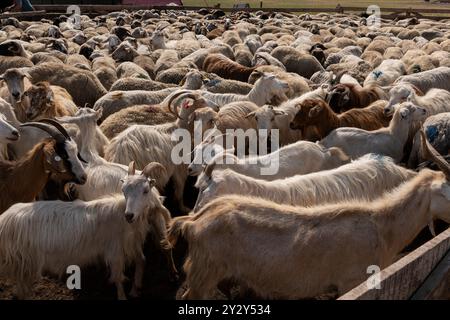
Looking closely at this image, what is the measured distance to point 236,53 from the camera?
13.0 m

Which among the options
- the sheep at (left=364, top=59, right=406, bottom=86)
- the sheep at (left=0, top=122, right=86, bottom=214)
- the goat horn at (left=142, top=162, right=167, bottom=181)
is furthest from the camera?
the sheep at (left=364, top=59, right=406, bottom=86)

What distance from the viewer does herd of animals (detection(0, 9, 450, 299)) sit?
11.5 ft

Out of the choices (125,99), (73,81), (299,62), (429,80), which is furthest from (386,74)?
(73,81)

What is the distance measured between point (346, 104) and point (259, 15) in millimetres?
19328

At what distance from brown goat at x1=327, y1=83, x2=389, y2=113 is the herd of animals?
25mm

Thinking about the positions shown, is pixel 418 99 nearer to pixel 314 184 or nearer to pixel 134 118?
pixel 314 184

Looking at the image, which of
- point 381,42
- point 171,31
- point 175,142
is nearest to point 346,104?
point 175,142

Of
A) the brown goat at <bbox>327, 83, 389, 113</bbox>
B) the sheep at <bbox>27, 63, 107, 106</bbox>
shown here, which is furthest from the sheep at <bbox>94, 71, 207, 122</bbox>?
the brown goat at <bbox>327, 83, 389, 113</bbox>

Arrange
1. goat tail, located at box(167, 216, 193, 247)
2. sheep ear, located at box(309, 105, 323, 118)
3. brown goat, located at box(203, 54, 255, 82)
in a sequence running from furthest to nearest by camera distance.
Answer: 1. brown goat, located at box(203, 54, 255, 82)
2. sheep ear, located at box(309, 105, 323, 118)
3. goat tail, located at box(167, 216, 193, 247)

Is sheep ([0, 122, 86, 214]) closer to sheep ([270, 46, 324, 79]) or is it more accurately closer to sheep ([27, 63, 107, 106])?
sheep ([27, 63, 107, 106])

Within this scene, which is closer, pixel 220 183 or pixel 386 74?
pixel 220 183

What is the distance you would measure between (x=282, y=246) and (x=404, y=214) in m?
1.02

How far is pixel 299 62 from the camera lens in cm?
1195

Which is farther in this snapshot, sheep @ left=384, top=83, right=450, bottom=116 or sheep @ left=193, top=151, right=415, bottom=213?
sheep @ left=384, top=83, right=450, bottom=116
